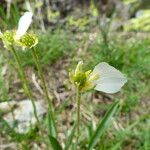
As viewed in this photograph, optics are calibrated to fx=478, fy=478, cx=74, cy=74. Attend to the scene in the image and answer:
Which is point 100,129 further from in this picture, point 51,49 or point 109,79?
point 51,49

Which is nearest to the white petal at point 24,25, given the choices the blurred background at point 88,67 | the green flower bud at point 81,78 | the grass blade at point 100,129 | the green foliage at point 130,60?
the green flower bud at point 81,78

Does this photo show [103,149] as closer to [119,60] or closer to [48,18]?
[119,60]

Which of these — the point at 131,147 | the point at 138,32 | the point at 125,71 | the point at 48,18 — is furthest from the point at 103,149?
the point at 48,18

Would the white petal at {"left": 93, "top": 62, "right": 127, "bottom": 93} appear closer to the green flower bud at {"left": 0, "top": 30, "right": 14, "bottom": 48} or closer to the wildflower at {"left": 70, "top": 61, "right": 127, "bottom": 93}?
the wildflower at {"left": 70, "top": 61, "right": 127, "bottom": 93}

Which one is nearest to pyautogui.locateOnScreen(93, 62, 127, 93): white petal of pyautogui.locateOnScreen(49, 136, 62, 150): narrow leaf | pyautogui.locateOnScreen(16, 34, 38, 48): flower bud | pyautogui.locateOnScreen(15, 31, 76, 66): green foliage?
pyautogui.locateOnScreen(16, 34, 38, 48): flower bud

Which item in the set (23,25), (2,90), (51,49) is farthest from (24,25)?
(51,49)

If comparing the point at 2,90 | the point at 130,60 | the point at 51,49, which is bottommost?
the point at 130,60

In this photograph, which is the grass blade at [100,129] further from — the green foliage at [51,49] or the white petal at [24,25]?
the green foliage at [51,49]

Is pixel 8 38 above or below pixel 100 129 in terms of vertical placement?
above
